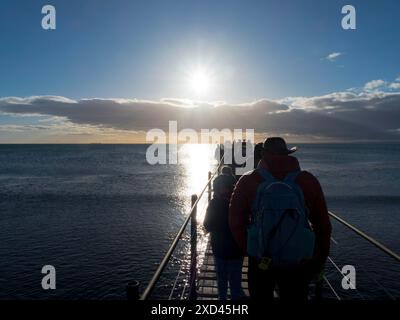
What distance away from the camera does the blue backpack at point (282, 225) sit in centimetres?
301

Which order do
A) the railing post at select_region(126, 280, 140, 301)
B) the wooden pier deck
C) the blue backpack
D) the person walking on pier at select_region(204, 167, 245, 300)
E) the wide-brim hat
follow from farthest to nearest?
the wooden pier deck → the person walking on pier at select_region(204, 167, 245, 300) → the wide-brim hat → the blue backpack → the railing post at select_region(126, 280, 140, 301)

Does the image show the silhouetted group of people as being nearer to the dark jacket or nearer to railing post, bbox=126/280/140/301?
railing post, bbox=126/280/140/301

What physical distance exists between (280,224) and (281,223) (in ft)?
0.04

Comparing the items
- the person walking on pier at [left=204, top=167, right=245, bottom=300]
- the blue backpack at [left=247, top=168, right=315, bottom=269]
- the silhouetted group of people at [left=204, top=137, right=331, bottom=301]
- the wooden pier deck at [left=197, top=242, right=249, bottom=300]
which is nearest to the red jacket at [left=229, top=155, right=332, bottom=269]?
the silhouetted group of people at [left=204, top=137, right=331, bottom=301]

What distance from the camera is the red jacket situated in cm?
316

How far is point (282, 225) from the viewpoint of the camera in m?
3.01

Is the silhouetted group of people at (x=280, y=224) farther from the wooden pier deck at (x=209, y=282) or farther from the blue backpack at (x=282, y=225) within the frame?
the wooden pier deck at (x=209, y=282)

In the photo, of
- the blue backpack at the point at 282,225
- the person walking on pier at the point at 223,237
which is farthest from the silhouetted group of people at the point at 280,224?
the person walking on pier at the point at 223,237

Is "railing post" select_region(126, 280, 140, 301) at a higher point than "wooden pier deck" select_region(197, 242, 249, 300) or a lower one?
higher

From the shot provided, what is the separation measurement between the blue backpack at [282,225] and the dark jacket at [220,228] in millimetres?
2257

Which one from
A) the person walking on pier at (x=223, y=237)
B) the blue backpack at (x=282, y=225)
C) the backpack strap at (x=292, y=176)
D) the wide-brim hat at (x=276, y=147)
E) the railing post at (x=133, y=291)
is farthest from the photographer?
the person walking on pier at (x=223, y=237)

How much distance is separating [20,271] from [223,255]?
26079 millimetres
